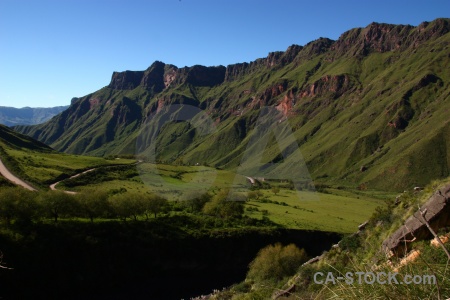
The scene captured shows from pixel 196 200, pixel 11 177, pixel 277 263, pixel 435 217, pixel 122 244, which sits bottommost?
pixel 122 244

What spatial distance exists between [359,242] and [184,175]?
97497mm

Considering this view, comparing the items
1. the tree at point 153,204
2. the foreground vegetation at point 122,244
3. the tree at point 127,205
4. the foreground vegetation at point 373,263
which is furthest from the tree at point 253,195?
the foreground vegetation at point 373,263

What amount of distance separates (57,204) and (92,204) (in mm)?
6129

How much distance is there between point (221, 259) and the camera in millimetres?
66562

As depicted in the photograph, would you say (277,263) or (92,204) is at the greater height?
(92,204)

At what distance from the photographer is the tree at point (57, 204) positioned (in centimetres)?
5747

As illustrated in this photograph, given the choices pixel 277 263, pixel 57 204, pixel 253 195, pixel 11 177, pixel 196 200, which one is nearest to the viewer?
pixel 277 263

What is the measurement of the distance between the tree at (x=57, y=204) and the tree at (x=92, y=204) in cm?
121

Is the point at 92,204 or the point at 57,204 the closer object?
the point at 57,204

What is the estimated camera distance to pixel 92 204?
63125mm

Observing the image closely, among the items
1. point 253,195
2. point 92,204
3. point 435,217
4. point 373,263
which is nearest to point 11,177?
point 92,204

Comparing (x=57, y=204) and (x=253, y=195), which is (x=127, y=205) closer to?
(x=57, y=204)

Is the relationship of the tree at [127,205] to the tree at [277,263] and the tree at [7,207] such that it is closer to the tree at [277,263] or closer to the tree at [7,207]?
the tree at [7,207]

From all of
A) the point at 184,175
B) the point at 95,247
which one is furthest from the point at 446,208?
the point at 184,175
